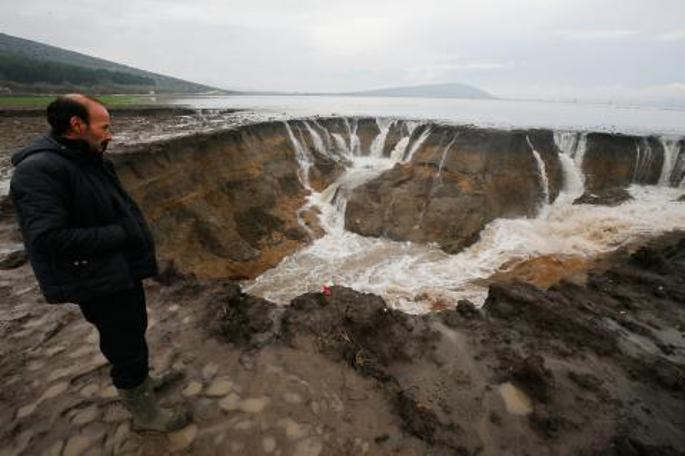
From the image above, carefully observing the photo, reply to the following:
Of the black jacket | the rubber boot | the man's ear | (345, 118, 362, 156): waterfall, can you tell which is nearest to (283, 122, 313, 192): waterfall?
(345, 118, 362, 156): waterfall

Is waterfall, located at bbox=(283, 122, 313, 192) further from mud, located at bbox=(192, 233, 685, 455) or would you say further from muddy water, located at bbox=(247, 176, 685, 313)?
mud, located at bbox=(192, 233, 685, 455)

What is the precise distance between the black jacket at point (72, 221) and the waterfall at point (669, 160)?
21.8 m

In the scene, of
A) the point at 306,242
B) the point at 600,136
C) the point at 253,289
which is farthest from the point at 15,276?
the point at 600,136

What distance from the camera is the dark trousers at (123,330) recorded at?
7.89 ft

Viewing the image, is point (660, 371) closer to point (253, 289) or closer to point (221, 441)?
point (221, 441)

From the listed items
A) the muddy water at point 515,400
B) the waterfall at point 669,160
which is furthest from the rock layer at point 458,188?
the muddy water at point 515,400

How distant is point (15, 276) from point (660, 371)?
28.5ft

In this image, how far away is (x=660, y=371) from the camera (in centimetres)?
473

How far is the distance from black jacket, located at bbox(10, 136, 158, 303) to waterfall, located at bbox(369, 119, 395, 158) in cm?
2051

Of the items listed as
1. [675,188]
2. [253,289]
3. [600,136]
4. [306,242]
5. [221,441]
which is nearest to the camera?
[221,441]

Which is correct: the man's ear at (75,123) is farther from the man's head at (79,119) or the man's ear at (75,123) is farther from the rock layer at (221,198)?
the rock layer at (221,198)

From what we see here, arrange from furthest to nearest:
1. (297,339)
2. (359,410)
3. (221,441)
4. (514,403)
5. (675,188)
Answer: (675,188) → (297,339) → (514,403) → (359,410) → (221,441)

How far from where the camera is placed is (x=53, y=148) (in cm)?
213

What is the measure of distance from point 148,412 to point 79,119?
213 cm
